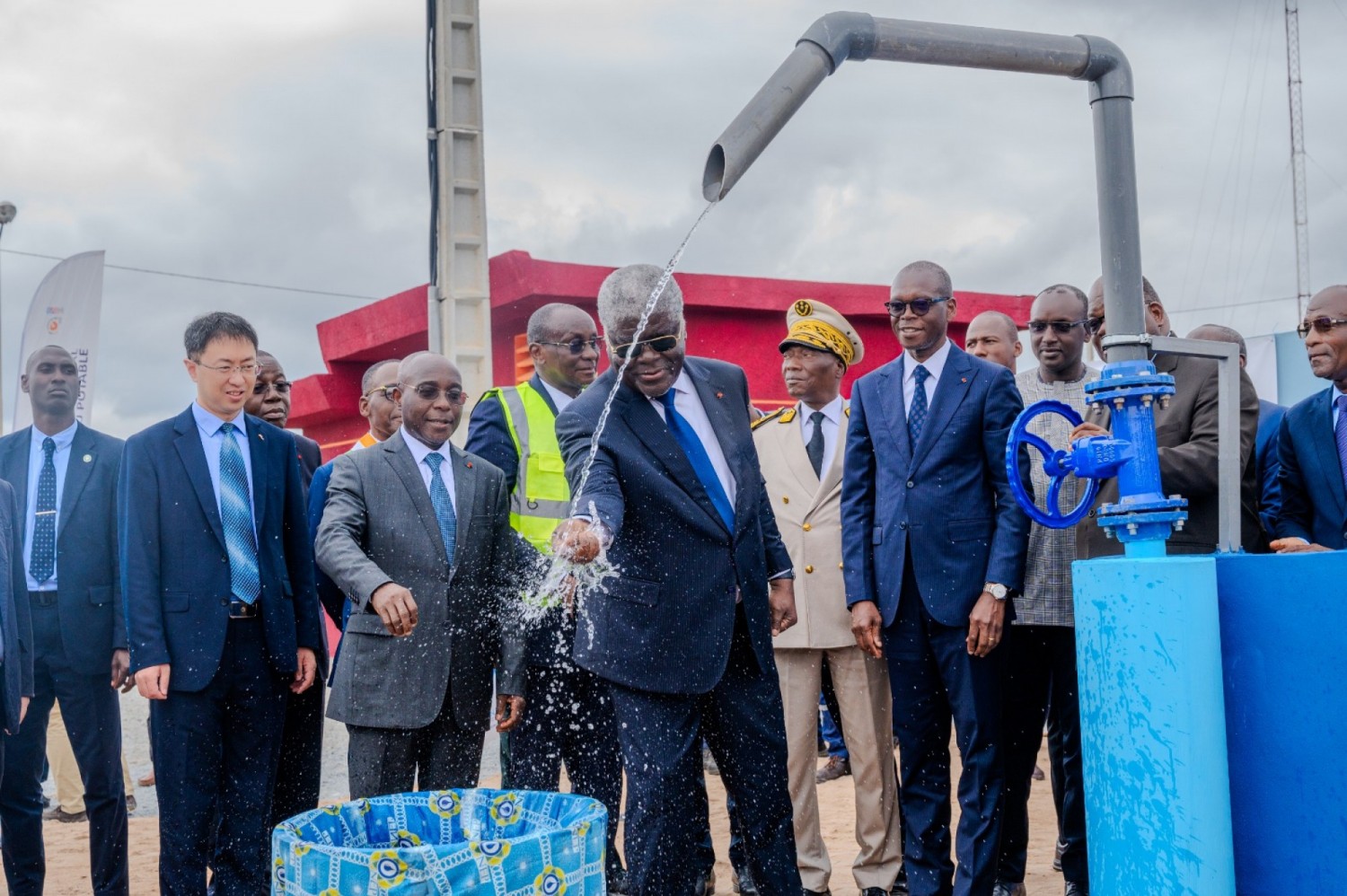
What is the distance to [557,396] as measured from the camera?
5.37 meters

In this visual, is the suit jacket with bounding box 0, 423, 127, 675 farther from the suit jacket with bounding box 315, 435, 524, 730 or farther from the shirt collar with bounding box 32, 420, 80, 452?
the suit jacket with bounding box 315, 435, 524, 730

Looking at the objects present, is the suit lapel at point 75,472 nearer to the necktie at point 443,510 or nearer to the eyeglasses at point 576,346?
the necktie at point 443,510

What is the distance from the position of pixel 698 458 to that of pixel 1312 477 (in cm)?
201

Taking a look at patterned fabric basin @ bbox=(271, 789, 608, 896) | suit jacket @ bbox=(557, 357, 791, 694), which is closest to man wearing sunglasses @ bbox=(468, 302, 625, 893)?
suit jacket @ bbox=(557, 357, 791, 694)

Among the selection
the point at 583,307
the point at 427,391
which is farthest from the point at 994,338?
the point at 583,307

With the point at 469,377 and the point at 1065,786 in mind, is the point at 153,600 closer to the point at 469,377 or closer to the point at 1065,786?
the point at 1065,786

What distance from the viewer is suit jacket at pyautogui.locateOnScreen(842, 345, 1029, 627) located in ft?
14.1

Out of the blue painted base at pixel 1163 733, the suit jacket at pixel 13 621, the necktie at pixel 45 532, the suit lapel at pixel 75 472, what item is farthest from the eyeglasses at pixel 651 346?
the necktie at pixel 45 532

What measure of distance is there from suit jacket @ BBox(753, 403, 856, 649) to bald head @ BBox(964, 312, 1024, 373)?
1.09m

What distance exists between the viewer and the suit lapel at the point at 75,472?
17.7 ft

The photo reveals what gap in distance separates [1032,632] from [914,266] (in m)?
1.44

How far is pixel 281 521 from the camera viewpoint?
4.73m

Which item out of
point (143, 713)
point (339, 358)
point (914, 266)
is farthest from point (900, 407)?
point (339, 358)

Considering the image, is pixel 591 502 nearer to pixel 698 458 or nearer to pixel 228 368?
pixel 698 458
